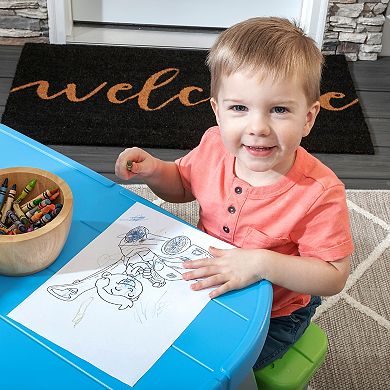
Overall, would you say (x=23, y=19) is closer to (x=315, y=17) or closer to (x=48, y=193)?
(x=315, y=17)

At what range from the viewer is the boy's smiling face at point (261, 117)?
1.02 m

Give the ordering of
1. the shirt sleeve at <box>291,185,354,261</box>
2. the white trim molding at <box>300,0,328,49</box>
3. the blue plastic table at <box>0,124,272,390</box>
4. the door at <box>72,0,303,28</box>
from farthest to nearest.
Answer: the door at <box>72,0,303,28</box> < the white trim molding at <box>300,0,328,49</box> < the shirt sleeve at <box>291,185,354,261</box> < the blue plastic table at <box>0,124,272,390</box>

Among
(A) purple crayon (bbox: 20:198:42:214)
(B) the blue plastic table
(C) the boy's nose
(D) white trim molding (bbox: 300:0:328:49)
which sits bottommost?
(D) white trim molding (bbox: 300:0:328:49)

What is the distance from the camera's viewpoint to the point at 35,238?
37.0 inches

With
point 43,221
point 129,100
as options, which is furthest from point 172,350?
point 129,100

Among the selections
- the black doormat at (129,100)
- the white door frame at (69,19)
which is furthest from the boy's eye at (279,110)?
the white door frame at (69,19)

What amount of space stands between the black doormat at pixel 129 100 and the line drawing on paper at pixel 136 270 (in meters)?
1.16

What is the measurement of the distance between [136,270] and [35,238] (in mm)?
168

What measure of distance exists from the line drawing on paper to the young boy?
0.03 metres

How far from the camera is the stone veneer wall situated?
255 cm

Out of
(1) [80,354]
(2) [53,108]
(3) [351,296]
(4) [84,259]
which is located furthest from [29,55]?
(1) [80,354]

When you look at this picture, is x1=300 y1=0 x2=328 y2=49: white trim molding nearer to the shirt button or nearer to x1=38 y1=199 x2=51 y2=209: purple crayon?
the shirt button

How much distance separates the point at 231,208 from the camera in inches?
46.3

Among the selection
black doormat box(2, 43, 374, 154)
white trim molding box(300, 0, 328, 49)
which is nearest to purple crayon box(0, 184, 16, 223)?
black doormat box(2, 43, 374, 154)
